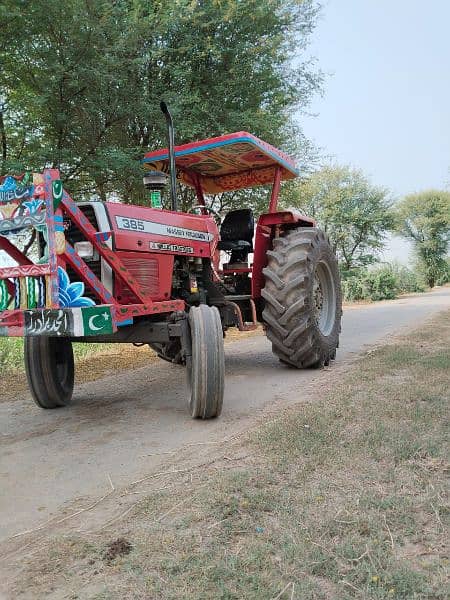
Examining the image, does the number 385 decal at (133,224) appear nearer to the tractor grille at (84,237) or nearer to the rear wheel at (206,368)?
the tractor grille at (84,237)

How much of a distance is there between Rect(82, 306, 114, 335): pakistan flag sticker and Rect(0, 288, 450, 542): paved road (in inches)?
31.4

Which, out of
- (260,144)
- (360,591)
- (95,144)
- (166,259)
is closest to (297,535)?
(360,591)

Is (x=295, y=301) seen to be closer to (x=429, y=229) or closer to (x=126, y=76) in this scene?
(x=126, y=76)

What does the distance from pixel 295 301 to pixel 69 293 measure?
8.85ft

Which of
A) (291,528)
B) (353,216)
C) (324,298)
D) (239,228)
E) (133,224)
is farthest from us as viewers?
(353,216)

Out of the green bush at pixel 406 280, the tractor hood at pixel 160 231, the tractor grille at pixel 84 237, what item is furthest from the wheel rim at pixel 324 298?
the green bush at pixel 406 280

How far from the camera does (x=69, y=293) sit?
371 centimetres

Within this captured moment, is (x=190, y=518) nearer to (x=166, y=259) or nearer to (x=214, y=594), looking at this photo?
(x=214, y=594)

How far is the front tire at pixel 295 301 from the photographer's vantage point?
19.0ft

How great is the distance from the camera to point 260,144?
596 centimetres

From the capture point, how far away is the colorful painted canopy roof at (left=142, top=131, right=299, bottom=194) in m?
5.91

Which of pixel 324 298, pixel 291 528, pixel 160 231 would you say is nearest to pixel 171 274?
pixel 160 231

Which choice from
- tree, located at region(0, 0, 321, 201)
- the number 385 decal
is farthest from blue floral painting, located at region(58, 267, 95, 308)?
tree, located at region(0, 0, 321, 201)

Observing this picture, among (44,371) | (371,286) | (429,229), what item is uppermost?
(429,229)
